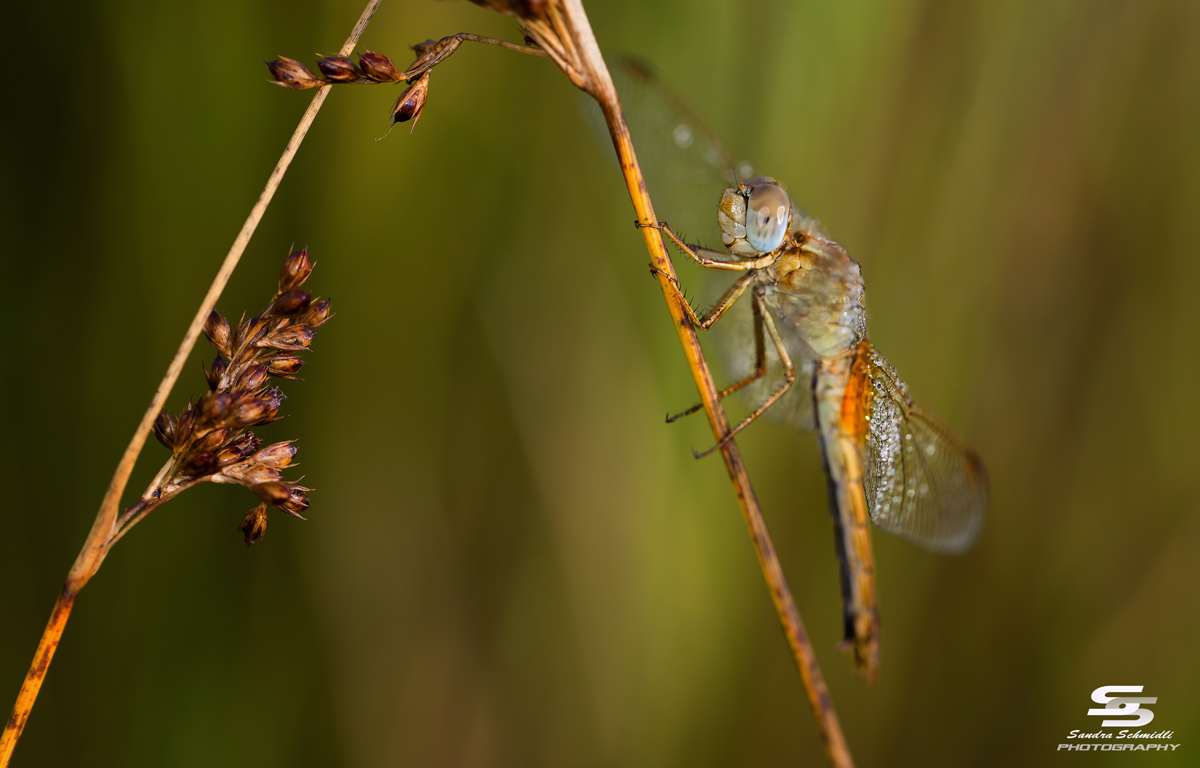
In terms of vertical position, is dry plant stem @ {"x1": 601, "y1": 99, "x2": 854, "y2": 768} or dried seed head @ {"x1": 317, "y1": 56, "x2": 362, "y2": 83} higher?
dried seed head @ {"x1": 317, "y1": 56, "x2": 362, "y2": 83}

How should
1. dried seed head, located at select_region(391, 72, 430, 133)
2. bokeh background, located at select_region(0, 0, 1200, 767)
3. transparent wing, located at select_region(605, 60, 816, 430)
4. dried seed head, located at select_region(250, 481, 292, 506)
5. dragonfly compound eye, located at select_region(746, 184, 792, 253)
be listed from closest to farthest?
dried seed head, located at select_region(250, 481, 292, 506)
dried seed head, located at select_region(391, 72, 430, 133)
dragonfly compound eye, located at select_region(746, 184, 792, 253)
bokeh background, located at select_region(0, 0, 1200, 767)
transparent wing, located at select_region(605, 60, 816, 430)

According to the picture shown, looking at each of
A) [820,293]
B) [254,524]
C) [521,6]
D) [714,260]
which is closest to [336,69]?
[521,6]

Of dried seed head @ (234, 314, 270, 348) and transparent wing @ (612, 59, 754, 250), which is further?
transparent wing @ (612, 59, 754, 250)

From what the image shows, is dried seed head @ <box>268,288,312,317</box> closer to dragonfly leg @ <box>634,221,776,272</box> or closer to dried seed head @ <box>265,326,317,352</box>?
dried seed head @ <box>265,326,317,352</box>

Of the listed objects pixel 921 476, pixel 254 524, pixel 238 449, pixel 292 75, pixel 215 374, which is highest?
pixel 292 75

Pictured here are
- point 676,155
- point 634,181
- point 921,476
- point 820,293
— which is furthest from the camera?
point 676,155

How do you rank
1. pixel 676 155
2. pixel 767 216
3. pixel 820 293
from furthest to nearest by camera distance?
1. pixel 676 155
2. pixel 820 293
3. pixel 767 216

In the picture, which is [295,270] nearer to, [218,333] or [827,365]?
[218,333]

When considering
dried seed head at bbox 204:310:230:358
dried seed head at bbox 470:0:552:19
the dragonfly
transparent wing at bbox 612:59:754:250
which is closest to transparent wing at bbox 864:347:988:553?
the dragonfly
